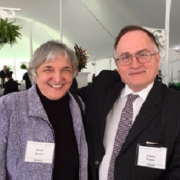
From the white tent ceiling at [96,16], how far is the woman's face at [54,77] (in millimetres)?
5148

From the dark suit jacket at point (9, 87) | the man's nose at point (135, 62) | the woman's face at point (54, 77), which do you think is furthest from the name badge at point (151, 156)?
the dark suit jacket at point (9, 87)

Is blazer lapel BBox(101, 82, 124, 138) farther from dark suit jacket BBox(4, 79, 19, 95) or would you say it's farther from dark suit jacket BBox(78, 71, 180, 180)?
dark suit jacket BBox(4, 79, 19, 95)

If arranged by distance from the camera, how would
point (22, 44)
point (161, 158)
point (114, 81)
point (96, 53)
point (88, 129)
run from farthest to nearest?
1. point (22, 44)
2. point (96, 53)
3. point (114, 81)
4. point (88, 129)
5. point (161, 158)

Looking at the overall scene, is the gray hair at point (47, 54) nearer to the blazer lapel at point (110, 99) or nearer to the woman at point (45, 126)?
the woman at point (45, 126)

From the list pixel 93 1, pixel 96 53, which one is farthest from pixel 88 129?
pixel 96 53

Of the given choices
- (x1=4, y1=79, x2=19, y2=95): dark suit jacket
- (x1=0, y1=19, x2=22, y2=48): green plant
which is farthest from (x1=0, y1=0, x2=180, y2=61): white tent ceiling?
(x1=0, y1=19, x2=22, y2=48): green plant

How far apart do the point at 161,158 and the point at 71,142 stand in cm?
51

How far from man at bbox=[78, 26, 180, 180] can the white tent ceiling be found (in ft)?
16.4

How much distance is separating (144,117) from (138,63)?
295 mm

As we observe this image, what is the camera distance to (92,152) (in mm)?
1284

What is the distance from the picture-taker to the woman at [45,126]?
108 cm

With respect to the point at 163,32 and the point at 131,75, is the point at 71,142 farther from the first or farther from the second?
the point at 163,32

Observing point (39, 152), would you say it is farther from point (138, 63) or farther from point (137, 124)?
point (138, 63)

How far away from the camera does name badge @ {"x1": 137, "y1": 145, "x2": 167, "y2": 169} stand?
1.07 metres
